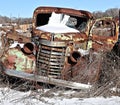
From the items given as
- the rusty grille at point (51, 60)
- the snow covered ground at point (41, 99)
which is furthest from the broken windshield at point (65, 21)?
the snow covered ground at point (41, 99)

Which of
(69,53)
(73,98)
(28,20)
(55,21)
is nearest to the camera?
(73,98)

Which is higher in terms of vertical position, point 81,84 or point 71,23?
point 71,23

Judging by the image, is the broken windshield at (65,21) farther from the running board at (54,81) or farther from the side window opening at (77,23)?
the running board at (54,81)

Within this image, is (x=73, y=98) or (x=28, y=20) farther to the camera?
(x=28, y=20)

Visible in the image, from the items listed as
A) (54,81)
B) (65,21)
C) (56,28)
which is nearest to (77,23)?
(65,21)

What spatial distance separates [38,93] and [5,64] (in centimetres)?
102

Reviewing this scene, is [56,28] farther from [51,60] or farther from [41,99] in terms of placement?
[41,99]

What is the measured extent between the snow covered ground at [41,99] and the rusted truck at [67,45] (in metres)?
0.33

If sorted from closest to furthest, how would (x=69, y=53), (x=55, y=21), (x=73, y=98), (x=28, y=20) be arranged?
(x=73, y=98) < (x=69, y=53) < (x=55, y=21) < (x=28, y=20)

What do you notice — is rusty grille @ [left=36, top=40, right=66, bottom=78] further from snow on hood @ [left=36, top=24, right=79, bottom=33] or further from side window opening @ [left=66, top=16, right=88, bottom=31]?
side window opening @ [left=66, top=16, right=88, bottom=31]

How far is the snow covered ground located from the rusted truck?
1.07 ft

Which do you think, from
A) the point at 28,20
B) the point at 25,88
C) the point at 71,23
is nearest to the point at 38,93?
the point at 25,88

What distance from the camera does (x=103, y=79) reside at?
9.98 metres

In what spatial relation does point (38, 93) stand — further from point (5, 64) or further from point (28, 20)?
point (28, 20)
